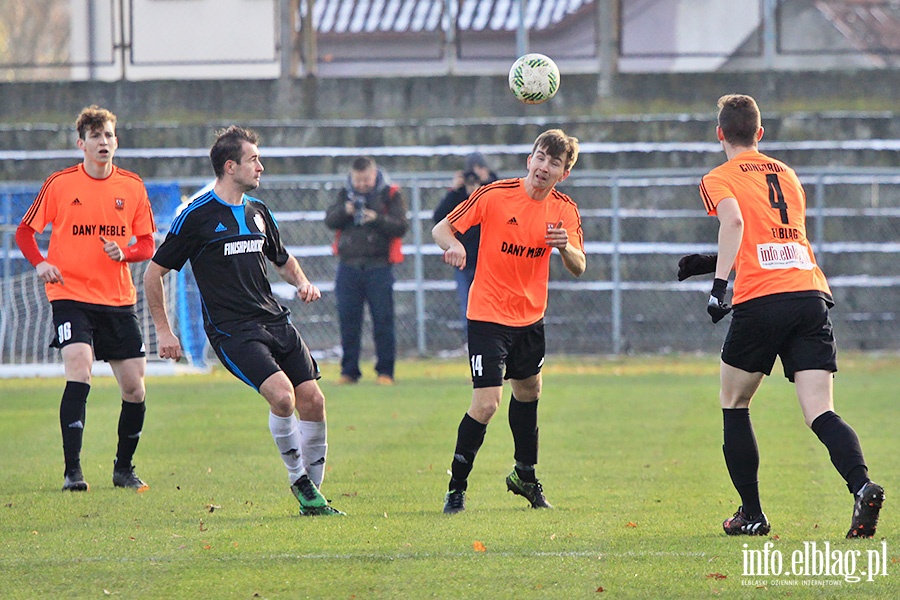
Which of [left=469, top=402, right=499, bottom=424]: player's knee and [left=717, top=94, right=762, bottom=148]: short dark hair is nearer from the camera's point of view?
[left=717, top=94, right=762, bottom=148]: short dark hair

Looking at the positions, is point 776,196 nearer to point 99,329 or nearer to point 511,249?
point 511,249

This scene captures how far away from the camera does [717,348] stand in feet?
56.7

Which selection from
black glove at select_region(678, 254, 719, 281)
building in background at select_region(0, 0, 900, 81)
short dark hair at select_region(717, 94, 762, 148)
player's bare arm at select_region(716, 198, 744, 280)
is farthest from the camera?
A: building in background at select_region(0, 0, 900, 81)

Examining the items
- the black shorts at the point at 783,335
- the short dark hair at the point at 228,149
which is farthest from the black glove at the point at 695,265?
the short dark hair at the point at 228,149

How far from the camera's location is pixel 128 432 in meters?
8.35

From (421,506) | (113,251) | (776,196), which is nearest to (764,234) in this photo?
(776,196)

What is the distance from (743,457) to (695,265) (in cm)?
96

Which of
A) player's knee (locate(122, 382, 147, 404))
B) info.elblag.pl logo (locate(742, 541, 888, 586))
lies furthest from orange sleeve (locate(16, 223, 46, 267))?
info.elblag.pl logo (locate(742, 541, 888, 586))

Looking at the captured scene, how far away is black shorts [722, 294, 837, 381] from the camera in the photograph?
6.36 meters

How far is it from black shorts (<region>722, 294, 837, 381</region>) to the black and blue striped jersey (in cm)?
253

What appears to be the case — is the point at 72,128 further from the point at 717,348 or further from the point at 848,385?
the point at 848,385

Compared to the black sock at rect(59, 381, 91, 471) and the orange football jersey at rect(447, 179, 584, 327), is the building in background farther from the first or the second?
the orange football jersey at rect(447, 179, 584, 327)

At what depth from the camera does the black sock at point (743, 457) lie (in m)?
6.49

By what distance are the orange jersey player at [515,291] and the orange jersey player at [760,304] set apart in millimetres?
1079
